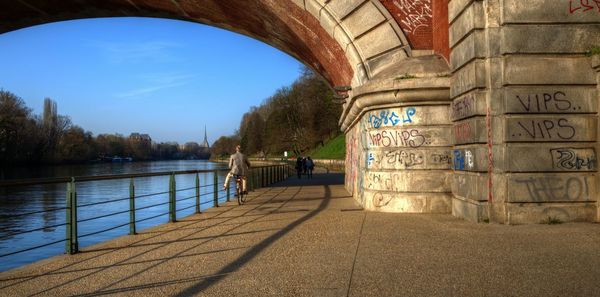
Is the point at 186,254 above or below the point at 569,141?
below

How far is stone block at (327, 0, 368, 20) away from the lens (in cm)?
1115

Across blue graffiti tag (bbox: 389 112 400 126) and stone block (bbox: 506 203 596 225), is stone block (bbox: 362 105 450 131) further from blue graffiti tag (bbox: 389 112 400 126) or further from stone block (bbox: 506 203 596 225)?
stone block (bbox: 506 203 596 225)

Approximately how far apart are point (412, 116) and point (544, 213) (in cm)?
293

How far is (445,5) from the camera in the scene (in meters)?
10.1

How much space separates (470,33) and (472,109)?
3.74ft

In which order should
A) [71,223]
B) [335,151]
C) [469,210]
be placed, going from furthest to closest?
[335,151] → [469,210] → [71,223]

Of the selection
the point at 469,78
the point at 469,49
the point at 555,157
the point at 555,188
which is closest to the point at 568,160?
the point at 555,157

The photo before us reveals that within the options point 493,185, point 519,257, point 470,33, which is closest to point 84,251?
point 519,257

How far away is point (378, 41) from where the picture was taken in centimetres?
1100

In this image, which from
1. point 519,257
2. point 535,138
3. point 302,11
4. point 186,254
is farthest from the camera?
point 302,11

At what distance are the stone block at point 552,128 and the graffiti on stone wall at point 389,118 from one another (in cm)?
224

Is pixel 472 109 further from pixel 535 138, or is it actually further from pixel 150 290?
pixel 150 290

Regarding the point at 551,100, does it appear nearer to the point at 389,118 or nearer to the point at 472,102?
the point at 472,102

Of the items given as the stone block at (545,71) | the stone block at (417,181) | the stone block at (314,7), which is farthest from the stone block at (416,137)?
the stone block at (314,7)
